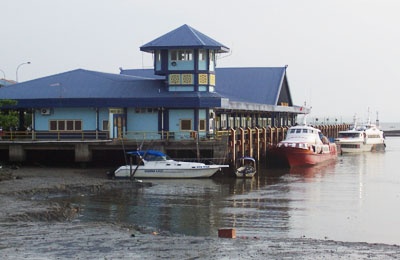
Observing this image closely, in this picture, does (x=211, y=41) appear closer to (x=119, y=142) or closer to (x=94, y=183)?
(x=119, y=142)

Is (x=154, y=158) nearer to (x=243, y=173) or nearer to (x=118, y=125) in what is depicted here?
(x=243, y=173)

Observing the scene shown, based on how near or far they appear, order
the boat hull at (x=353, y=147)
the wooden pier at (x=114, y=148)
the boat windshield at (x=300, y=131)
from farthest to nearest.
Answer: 1. the boat hull at (x=353, y=147)
2. the boat windshield at (x=300, y=131)
3. the wooden pier at (x=114, y=148)

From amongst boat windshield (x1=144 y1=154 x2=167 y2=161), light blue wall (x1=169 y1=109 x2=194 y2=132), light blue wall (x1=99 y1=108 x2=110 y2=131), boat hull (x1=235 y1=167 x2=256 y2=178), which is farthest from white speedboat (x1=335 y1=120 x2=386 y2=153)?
boat windshield (x1=144 y1=154 x2=167 y2=161)

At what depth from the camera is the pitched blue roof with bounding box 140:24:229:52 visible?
4881cm

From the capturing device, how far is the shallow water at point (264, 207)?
25500 mm

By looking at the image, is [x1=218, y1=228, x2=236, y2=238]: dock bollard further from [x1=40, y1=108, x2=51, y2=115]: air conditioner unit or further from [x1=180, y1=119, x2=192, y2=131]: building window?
[x1=40, y1=108, x2=51, y2=115]: air conditioner unit

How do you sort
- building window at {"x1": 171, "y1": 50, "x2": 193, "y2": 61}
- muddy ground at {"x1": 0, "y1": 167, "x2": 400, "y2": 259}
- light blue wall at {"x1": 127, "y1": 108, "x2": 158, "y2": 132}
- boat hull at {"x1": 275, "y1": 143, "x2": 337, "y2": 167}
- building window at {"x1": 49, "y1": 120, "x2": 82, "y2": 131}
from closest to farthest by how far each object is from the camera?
muddy ground at {"x1": 0, "y1": 167, "x2": 400, "y2": 259} < light blue wall at {"x1": 127, "y1": 108, "x2": 158, "y2": 132} < building window at {"x1": 49, "y1": 120, "x2": 82, "y2": 131} < building window at {"x1": 171, "y1": 50, "x2": 193, "y2": 61} < boat hull at {"x1": 275, "y1": 143, "x2": 337, "y2": 167}

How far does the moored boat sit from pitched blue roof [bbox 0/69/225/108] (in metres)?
8.69

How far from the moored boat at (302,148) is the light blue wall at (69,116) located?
1480 centimetres

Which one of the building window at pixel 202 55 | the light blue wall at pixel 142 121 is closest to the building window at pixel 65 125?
the light blue wall at pixel 142 121

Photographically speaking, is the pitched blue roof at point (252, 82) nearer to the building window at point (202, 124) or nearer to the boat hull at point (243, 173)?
the building window at point (202, 124)

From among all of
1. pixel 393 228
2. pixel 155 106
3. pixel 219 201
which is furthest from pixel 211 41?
pixel 393 228

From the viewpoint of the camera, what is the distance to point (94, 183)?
36.4 meters

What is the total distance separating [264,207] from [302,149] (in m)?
24.1
